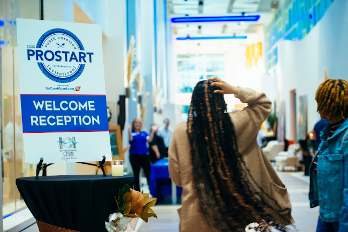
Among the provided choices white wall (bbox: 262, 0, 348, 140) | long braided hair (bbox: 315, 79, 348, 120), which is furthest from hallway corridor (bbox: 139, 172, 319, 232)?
long braided hair (bbox: 315, 79, 348, 120)

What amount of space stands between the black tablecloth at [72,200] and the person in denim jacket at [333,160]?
42.8 inches

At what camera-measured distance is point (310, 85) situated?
13.4 metres

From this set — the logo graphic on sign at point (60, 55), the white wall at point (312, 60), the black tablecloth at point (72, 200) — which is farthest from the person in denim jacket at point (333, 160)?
the white wall at point (312, 60)

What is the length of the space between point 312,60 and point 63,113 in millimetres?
11264

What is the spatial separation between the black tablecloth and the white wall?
7.53 m

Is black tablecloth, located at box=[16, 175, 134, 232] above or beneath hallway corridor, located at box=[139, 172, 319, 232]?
above

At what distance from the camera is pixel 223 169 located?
212 cm

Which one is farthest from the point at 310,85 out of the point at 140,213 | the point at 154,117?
the point at 140,213

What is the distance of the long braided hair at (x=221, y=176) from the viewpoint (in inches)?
81.3

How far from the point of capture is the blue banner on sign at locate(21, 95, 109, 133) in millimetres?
2641

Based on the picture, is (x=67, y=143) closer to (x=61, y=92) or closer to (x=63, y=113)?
(x=63, y=113)

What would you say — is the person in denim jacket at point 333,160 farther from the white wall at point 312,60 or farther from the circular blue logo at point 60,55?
the white wall at point 312,60

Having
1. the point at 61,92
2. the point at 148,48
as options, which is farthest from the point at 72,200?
the point at 148,48

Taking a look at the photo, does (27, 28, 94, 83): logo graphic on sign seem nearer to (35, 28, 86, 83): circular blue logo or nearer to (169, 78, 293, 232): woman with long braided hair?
(35, 28, 86, 83): circular blue logo
